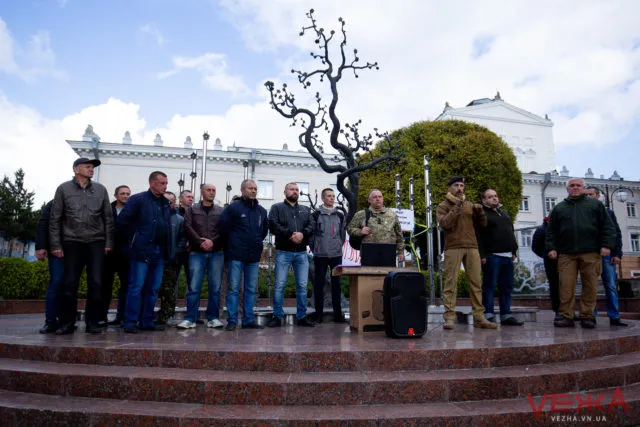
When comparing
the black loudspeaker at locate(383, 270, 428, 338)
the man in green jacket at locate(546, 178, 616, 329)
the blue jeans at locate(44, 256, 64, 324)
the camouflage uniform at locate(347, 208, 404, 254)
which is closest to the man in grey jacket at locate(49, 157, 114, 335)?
the blue jeans at locate(44, 256, 64, 324)

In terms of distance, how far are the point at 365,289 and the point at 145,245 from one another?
3.01 metres

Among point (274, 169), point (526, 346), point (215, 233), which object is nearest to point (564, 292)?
point (526, 346)

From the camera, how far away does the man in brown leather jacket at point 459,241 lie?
6.17 meters

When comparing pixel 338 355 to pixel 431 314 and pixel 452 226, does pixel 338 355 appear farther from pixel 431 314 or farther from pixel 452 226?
pixel 431 314

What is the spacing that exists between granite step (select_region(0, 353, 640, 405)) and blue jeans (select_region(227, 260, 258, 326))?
A: 2.35 m

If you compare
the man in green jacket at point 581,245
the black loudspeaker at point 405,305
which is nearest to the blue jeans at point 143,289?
the black loudspeaker at point 405,305

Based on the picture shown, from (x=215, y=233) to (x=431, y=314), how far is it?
394 cm

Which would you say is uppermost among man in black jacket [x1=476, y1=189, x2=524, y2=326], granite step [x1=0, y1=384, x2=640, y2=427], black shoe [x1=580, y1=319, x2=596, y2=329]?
man in black jacket [x1=476, y1=189, x2=524, y2=326]

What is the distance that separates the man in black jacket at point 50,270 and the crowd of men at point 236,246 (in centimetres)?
1

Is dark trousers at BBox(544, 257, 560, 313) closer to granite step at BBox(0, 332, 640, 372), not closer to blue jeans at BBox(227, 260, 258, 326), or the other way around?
granite step at BBox(0, 332, 640, 372)

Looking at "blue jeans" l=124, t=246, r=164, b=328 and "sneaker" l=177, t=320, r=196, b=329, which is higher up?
"blue jeans" l=124, t=246, r=164, b=328

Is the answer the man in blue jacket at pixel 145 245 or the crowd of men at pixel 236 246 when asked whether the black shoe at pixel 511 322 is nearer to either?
the crowd of men at pixel 236 246

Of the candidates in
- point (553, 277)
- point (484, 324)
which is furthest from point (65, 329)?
point (553, 277)

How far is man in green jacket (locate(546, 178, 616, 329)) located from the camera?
20.7 feet
